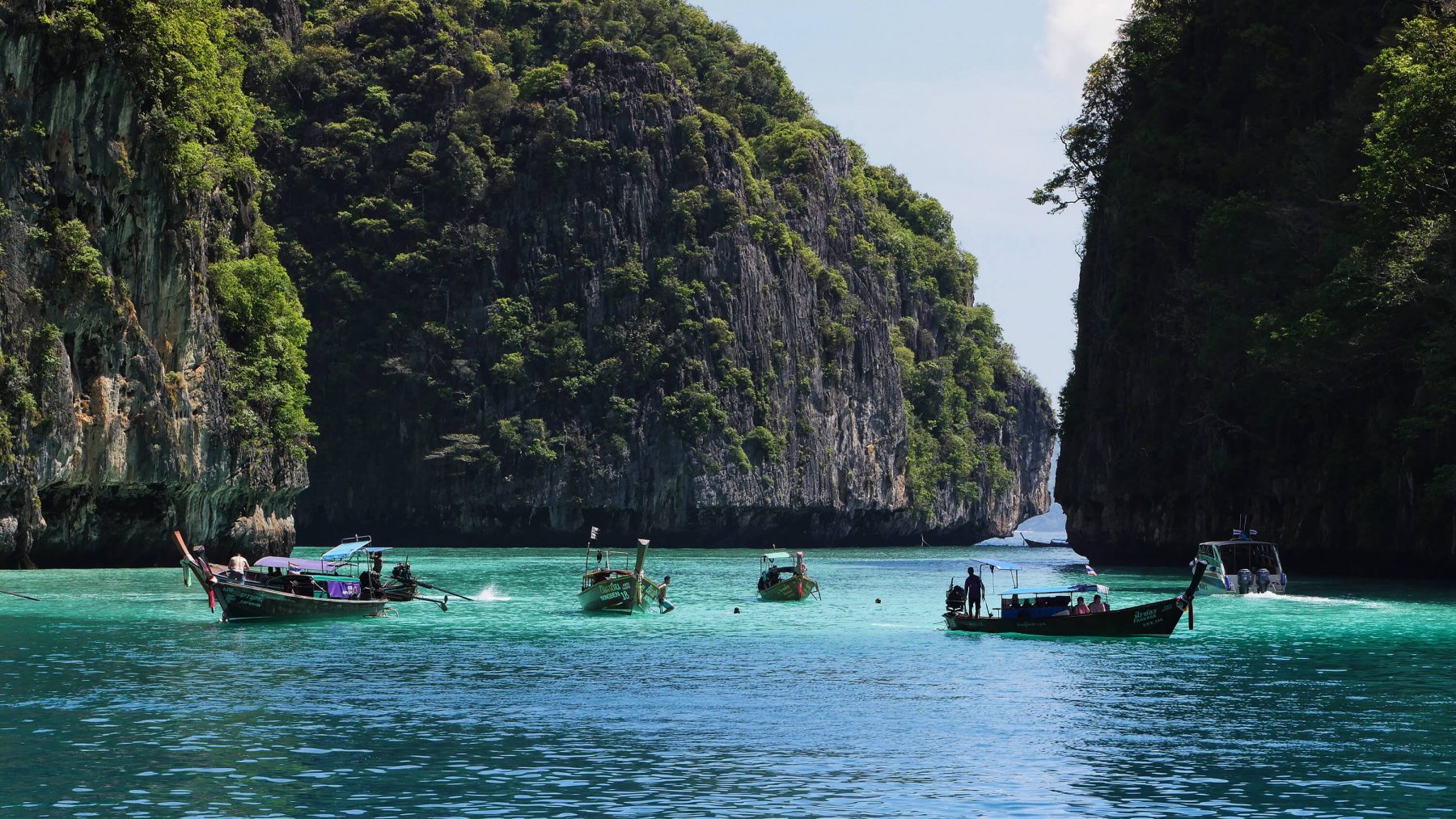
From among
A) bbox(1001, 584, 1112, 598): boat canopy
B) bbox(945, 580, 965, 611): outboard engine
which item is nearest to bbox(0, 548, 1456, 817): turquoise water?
bbox(945, 580, 965, 611): outboard engine

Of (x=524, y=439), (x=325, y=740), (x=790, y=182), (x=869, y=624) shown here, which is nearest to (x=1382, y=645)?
(x=869, y=624)

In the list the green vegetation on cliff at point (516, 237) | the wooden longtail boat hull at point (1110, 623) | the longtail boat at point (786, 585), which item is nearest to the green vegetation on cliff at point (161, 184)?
the longtail boat at point (786, 585)

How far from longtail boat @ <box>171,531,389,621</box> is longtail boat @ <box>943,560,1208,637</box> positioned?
681 inches

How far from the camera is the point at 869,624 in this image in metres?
46.3

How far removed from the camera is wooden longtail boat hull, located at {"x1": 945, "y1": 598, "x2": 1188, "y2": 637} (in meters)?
39.8

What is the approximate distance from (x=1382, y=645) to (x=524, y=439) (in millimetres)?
85672

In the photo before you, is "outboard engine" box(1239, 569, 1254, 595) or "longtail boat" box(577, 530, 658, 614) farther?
"outboard engine" box(1239, 569, 1254, 595)

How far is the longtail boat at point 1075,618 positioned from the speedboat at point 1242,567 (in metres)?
13.7

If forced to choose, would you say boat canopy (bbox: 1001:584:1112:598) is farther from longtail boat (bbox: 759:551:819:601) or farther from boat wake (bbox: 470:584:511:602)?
boat wake (bbox: 470:584:511:602)

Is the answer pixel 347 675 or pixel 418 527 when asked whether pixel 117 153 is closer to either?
pixel 347 675

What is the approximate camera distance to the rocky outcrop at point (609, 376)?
119000 millimetres

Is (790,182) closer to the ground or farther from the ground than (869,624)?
farther from the ground

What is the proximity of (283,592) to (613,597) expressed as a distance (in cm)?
1032

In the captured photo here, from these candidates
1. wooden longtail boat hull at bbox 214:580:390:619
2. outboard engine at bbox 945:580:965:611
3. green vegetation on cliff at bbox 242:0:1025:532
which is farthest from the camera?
green vegetation on cliff at bbox 242:0:1025:532
